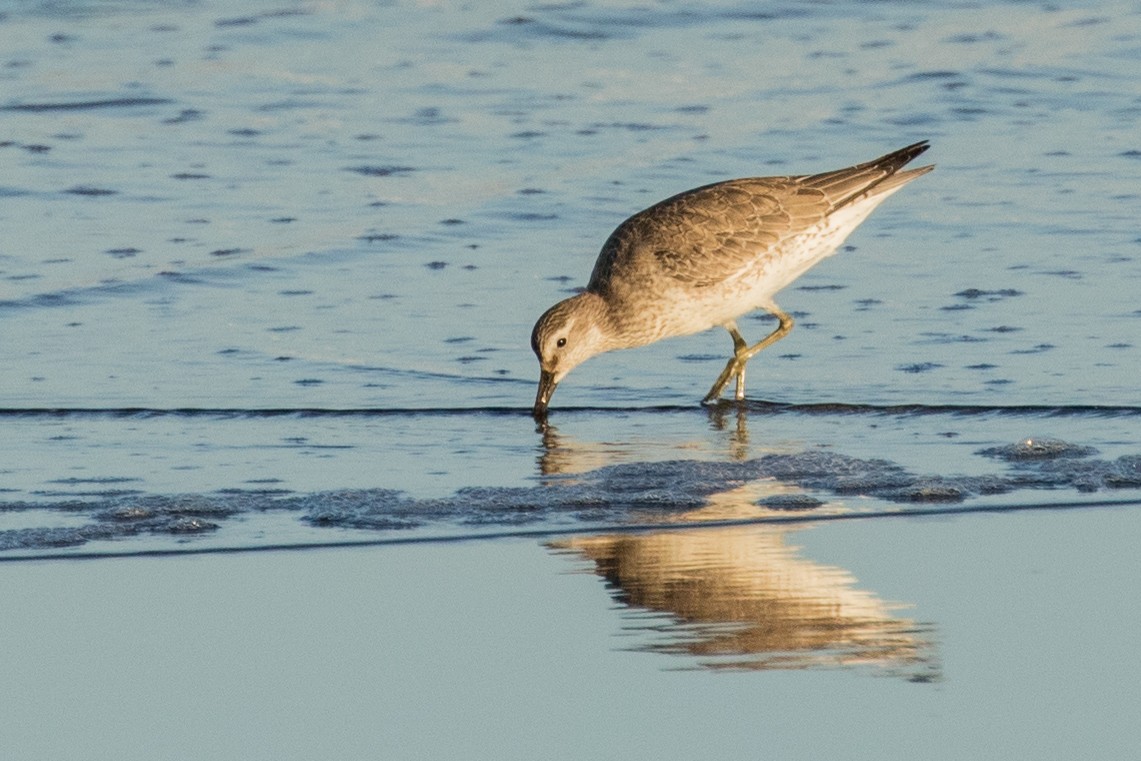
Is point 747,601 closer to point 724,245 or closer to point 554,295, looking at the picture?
point 724,245

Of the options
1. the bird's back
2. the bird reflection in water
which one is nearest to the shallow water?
the bird reflection in water

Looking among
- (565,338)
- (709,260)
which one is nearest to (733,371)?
(709,260)

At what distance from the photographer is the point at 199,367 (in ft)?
31.2

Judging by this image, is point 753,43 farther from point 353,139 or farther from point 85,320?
point 85,320

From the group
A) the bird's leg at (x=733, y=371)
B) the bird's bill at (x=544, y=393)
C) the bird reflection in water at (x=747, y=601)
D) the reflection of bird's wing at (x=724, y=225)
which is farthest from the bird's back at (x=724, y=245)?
the bird reflection in water at (x=747, y=601)

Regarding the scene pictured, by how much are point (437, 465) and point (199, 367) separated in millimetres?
1849

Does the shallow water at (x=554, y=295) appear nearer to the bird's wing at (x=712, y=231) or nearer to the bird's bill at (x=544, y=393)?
the bird's bill at (x=544, y=393)

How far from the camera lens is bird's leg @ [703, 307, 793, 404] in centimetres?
930

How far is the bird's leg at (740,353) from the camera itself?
930 centimetres

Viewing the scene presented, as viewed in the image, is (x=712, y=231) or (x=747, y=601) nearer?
(x=747, y=601)

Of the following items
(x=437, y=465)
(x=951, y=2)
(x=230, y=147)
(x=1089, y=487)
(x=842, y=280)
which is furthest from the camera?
(x=951, y=2)

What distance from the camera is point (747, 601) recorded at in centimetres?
631

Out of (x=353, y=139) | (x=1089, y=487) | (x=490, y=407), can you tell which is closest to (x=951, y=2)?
(x=353, y=139)

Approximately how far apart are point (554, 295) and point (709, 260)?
134cm
